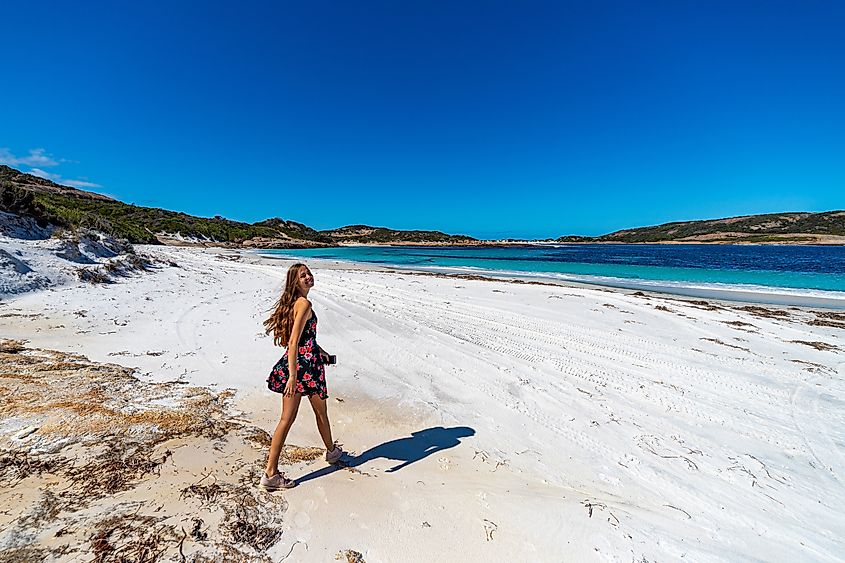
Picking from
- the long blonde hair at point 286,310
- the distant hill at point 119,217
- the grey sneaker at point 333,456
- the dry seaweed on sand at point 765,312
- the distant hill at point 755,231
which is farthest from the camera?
the distant hill at point 755,231

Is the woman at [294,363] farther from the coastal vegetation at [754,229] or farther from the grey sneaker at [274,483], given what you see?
the coastal vegetation at [754,229]

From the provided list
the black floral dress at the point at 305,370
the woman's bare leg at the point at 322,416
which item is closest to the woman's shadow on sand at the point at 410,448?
the woman's bare leg at the point at 322,416

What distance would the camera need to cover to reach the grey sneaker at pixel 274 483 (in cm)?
315

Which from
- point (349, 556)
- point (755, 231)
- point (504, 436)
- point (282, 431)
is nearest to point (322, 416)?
point (282, 431)

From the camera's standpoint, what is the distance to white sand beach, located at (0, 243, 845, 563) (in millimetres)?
2830

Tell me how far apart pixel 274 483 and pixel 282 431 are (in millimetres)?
392

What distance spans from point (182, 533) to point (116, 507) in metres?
0.58

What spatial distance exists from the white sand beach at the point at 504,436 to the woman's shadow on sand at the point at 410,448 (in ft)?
0.08

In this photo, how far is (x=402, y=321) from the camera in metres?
10.1

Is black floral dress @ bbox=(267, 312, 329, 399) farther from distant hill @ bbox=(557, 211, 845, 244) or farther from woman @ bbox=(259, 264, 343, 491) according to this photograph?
distant hill @ bbox=(557, 211, 845, 244)

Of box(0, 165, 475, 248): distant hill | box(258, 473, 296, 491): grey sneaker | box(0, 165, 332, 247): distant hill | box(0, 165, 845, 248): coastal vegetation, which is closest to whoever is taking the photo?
box(258, 473, 296, 491): grey sneaker

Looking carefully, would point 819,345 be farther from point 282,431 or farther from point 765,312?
point 282,431

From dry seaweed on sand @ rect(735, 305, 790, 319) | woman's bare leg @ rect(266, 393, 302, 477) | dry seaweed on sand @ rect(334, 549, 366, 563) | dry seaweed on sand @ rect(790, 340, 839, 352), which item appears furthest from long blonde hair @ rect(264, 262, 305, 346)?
dry seaweed on sand @ rect(735, 305, 790, 319)

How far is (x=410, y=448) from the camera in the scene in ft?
13.6
